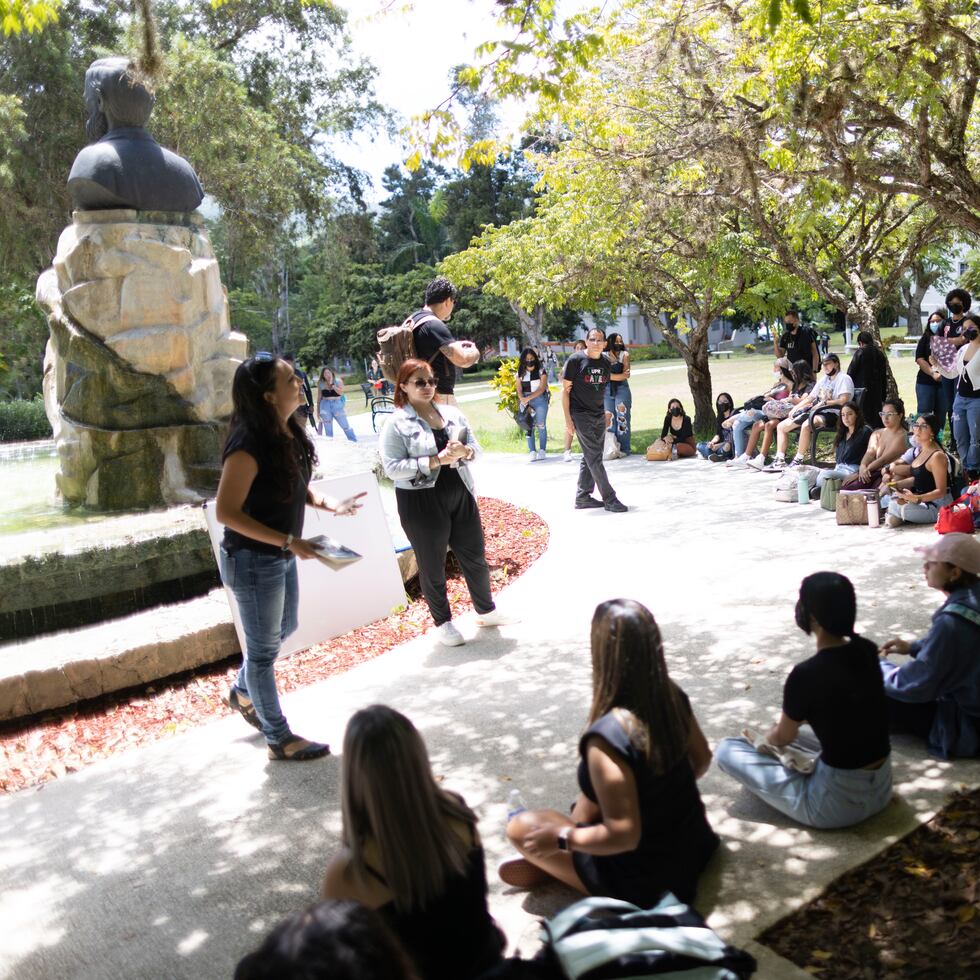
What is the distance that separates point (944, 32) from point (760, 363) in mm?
28281

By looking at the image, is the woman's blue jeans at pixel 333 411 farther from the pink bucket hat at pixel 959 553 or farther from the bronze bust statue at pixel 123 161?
the pink bucket hat at pixel 959 553

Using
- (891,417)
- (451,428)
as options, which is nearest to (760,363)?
(891,417)

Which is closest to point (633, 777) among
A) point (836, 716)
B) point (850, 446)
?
point (836, 716)

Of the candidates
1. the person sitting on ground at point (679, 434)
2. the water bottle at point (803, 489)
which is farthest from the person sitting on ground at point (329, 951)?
the person sitting on ground at point (679, 434)

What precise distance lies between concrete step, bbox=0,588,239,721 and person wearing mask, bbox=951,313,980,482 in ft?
23.6

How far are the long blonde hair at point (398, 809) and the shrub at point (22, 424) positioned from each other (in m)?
24.5

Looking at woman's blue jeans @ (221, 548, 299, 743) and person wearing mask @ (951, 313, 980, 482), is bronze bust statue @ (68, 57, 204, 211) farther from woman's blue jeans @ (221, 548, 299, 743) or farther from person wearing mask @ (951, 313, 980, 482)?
person wearing mask @ (951, 313, 980, 482)

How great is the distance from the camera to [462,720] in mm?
4934

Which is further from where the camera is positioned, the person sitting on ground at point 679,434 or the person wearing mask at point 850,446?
the person sitting on ground at point 679,434

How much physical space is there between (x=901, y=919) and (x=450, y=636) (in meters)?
3.44

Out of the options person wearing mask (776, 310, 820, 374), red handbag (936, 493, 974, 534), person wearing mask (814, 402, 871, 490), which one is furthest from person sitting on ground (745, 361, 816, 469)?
red handbag (936, 493, 974, 534)

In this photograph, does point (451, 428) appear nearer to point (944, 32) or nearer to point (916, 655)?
point (916, 655)

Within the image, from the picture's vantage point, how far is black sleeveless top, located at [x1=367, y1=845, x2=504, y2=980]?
2.42 metres

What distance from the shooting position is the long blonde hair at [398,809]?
94.0 inches
